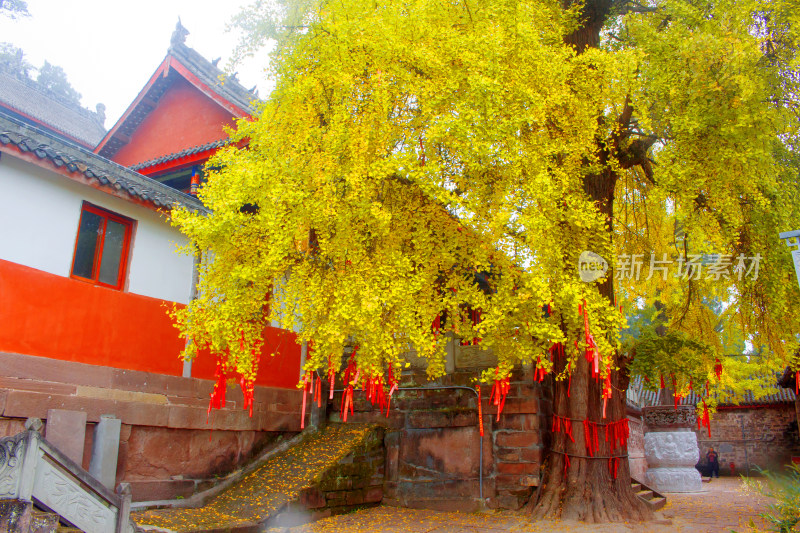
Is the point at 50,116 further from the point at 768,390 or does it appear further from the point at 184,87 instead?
the point at 768,390

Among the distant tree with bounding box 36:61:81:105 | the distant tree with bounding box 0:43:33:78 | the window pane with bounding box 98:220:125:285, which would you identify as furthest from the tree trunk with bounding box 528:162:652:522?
the distant tree with bounding box 36:61:81:105

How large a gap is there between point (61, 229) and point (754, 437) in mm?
26765

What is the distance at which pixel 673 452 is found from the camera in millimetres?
16250

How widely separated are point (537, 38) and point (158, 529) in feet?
24.8

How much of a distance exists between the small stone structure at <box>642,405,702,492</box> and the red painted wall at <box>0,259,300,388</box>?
41.4ft

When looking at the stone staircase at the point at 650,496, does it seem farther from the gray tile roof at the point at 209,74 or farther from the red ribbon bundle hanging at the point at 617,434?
the gray tile roof at the point at 209,74

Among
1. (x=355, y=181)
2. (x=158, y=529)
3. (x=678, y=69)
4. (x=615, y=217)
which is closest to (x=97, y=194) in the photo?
(x=355, y=181)

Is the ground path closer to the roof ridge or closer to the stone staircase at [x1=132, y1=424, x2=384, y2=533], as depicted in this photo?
the stone staircase at [x1=132, y1=424, x2=384, y2=533]

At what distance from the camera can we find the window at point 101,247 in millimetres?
8430

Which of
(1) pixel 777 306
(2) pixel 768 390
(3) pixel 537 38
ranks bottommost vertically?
(2) pixel 768 390

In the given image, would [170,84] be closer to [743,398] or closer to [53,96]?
[53,96]

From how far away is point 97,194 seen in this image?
8.66 metres

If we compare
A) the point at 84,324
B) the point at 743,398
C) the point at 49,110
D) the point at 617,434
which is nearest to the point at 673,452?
the point at 617,434

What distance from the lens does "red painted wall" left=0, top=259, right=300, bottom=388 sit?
7105 millimetres
